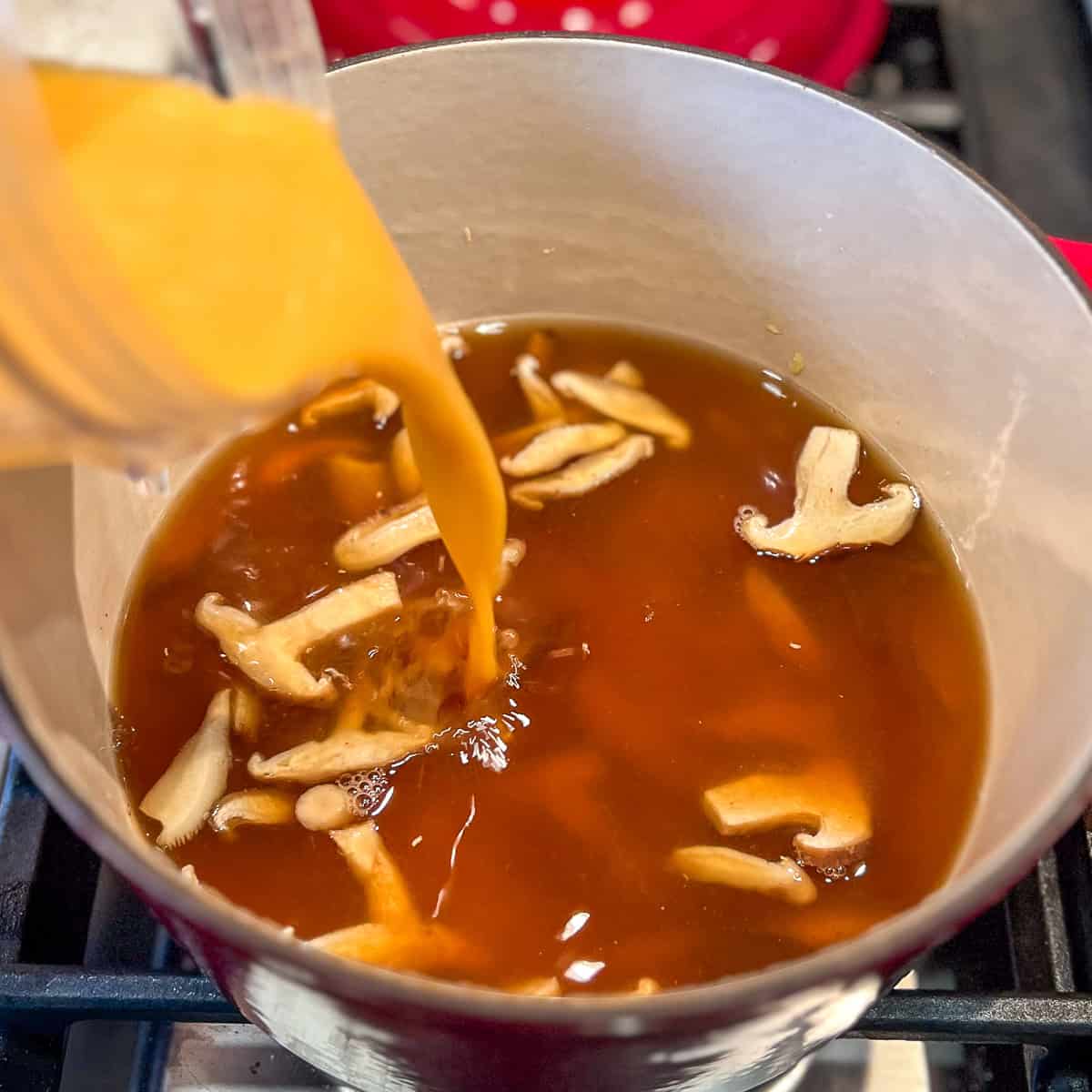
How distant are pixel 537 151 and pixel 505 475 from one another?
260 mm

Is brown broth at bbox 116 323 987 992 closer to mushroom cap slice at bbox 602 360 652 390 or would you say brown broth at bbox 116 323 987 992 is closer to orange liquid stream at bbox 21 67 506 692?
mushroom cap slice at bbox 602 360 652 390

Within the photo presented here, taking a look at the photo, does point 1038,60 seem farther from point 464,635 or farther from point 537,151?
point 464,635

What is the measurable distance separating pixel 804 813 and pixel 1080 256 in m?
0.41

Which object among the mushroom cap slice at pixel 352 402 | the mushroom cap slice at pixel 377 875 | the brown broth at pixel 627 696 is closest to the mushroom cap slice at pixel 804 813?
the brown broth at pixel 627 696

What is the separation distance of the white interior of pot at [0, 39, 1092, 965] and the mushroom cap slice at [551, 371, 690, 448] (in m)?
0.09

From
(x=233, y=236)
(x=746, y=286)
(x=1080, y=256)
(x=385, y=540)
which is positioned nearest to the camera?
(x=233, y=236)

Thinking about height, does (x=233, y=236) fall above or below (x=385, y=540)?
above

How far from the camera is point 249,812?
83 cm

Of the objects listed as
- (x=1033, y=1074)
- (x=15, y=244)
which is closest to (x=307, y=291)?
(x=15, y=244)

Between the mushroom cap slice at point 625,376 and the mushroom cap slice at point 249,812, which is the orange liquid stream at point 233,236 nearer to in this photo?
the mushroom cap slice at point 249,812

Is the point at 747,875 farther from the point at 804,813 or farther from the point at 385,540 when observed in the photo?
the point at 385,540

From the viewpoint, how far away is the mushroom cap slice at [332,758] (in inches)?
33.3

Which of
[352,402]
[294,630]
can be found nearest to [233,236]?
[294,630]

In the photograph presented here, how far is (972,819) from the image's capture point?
0.84 m
